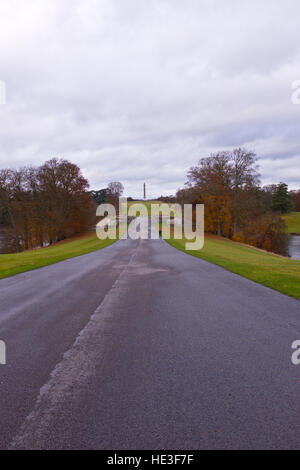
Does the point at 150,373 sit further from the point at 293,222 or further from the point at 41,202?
the point at 293,222

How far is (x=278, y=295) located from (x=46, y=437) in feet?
23.5

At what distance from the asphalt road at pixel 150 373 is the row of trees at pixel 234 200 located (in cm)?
3227

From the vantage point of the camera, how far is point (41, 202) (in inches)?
1576

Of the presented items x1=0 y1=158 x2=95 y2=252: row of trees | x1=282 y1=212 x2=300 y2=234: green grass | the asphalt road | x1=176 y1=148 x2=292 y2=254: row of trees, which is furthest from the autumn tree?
the asphalt road

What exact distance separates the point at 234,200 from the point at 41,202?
3096 cm

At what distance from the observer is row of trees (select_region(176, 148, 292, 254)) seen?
3775 centimetres

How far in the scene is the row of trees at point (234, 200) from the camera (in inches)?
1486

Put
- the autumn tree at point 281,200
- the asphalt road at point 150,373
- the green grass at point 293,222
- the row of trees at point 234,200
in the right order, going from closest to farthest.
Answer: the asphalt road at point 150,373
the row of trees at point 234,200
the green grass at point 293,222
the autumn tree at point 281,200

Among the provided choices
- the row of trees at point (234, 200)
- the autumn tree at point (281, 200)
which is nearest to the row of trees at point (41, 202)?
the row of trees at point (234, 200)

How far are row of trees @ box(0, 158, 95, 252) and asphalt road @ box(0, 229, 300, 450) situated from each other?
35674 millimetres

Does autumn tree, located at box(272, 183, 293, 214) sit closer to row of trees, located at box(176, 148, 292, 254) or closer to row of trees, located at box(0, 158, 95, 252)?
row of trees, located at box(176, 148, 292, 254)

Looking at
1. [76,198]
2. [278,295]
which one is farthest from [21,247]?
[278,295]

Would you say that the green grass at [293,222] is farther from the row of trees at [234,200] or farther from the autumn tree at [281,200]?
the row of trees at [234,200]

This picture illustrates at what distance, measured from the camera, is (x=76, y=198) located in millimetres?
42094
